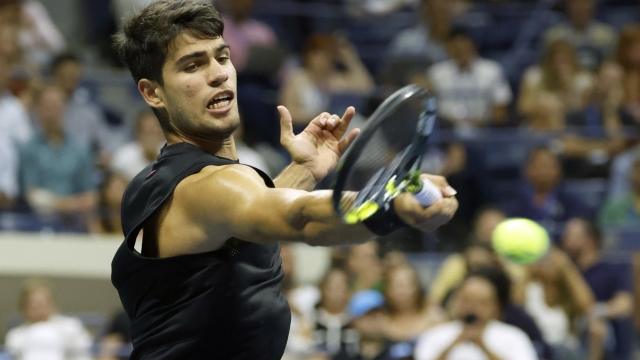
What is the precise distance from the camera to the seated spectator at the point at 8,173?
8.80m

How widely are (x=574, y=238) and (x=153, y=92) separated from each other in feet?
19.1

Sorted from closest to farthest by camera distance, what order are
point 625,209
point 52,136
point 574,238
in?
point 574,238
point 52,136
point 625,209

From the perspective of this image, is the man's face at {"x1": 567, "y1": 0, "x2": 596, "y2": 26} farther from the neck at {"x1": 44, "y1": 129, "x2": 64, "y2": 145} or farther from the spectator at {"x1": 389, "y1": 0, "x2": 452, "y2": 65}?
the neck at {"x1": 44, "y1": 129, "x2": 64, "y2": 145}

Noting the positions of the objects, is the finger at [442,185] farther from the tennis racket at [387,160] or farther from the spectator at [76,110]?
the spectator at [76,110]

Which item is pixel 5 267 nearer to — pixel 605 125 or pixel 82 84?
pixel 82 84

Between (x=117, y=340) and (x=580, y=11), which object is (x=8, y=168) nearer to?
(x=117, y=340)

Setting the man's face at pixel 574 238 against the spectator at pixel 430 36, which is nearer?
the man's face at pixel 574 238

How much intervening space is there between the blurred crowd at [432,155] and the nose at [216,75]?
12.8 ft

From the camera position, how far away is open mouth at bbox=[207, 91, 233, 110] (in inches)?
129

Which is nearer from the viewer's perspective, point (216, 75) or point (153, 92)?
point (216, 75)

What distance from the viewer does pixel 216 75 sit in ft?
10.6

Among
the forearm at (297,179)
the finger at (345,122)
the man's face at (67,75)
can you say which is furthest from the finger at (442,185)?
the man's face at (67,75)

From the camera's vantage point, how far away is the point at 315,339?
7.57 m

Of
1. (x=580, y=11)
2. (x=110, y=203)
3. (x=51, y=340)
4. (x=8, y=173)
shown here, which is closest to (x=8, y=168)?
(x=8, y=173)
